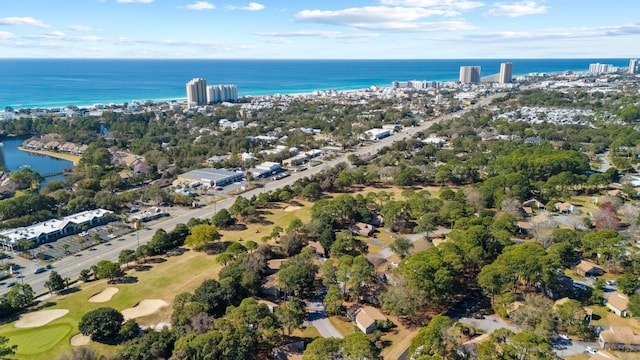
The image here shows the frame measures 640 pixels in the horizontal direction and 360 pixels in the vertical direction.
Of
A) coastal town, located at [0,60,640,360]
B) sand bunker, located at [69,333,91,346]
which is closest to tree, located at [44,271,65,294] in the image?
coastal town, located at [0,60,640,360]

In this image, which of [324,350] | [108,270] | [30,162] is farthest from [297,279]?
[30,162]

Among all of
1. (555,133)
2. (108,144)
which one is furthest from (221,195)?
(555,133)

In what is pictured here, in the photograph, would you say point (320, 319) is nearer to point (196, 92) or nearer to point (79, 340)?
point (79, 340)

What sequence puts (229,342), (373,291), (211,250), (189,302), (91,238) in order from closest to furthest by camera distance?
(229,342) < (189,302) < (373,291) < (211,250) < (91,238)

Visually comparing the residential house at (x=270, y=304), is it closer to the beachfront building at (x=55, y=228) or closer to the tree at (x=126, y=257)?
the tree at (x=126, y=257)

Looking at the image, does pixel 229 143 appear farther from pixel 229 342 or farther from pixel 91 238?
pixel 229 342

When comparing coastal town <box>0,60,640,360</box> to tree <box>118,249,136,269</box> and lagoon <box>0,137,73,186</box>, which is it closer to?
tree <box>118,249,136,269</box>

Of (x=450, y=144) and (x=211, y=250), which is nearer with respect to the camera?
(x=211, y=250)
